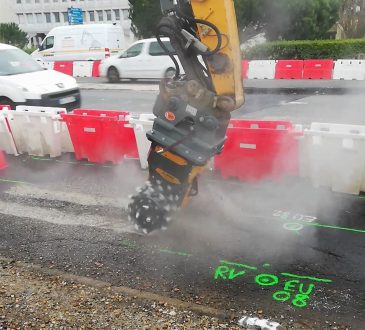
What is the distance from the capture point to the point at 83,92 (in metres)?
18.6

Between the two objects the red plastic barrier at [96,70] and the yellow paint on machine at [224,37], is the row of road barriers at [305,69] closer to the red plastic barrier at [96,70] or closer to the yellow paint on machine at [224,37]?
the red plastic barrier at [96,70]

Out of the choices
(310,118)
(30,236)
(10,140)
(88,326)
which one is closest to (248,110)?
(310,118)

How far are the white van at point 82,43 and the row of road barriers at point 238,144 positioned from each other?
18.0 metres

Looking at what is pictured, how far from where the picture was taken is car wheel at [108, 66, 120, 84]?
20297mm

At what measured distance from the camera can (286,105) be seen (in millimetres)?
13219

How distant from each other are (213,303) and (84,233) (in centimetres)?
213

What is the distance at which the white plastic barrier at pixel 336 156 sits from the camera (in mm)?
6062

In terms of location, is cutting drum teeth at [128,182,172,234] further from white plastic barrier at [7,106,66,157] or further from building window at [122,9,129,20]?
building window at [122,9,129,20]

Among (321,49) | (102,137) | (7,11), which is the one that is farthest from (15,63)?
(7,11)

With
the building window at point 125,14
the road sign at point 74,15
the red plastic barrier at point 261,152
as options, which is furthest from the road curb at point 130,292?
the building window at point 125,14

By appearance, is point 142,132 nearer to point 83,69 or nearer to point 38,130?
point 38,130

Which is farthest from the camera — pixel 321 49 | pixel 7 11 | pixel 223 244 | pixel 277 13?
pixel 7 11

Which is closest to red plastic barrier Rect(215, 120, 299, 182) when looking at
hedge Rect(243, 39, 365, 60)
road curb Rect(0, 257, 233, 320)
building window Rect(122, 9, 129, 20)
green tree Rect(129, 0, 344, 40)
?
green tree Rect(129, 0, 344, 40)

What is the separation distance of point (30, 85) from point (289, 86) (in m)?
9.81
